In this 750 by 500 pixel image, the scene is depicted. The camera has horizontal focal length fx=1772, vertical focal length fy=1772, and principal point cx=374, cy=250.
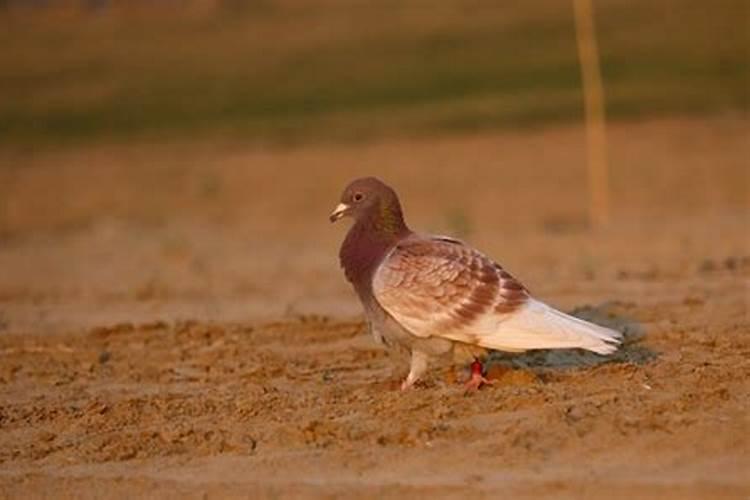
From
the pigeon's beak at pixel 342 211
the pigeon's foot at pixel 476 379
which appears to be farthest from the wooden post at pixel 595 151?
the pigeon's foot at pixel 476 379

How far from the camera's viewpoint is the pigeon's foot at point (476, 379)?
934 centimetres

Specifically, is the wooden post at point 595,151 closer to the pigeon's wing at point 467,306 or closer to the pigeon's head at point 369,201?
the pigeon's head at point 369,201

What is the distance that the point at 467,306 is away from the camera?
9.17m

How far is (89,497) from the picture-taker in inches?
320

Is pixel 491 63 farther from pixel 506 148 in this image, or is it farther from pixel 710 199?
pixel 710 199

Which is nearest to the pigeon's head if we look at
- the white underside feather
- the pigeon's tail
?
the white underside feather

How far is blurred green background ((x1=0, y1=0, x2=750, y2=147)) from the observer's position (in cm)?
3516

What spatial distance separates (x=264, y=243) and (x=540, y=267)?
561cm

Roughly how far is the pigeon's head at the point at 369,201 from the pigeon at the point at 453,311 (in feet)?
0.96

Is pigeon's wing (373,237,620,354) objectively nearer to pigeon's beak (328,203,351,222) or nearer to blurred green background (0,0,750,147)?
pigeon's beak (328,203,351,222)

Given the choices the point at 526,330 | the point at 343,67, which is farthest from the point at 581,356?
the point at 343,67

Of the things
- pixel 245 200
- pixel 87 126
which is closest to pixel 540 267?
pixel 245 200

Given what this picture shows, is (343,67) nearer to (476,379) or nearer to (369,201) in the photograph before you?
(369,201)

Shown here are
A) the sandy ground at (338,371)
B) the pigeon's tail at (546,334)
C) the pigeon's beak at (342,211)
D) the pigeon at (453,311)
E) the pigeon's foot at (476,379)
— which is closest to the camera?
the sandy ground at (338,371)
